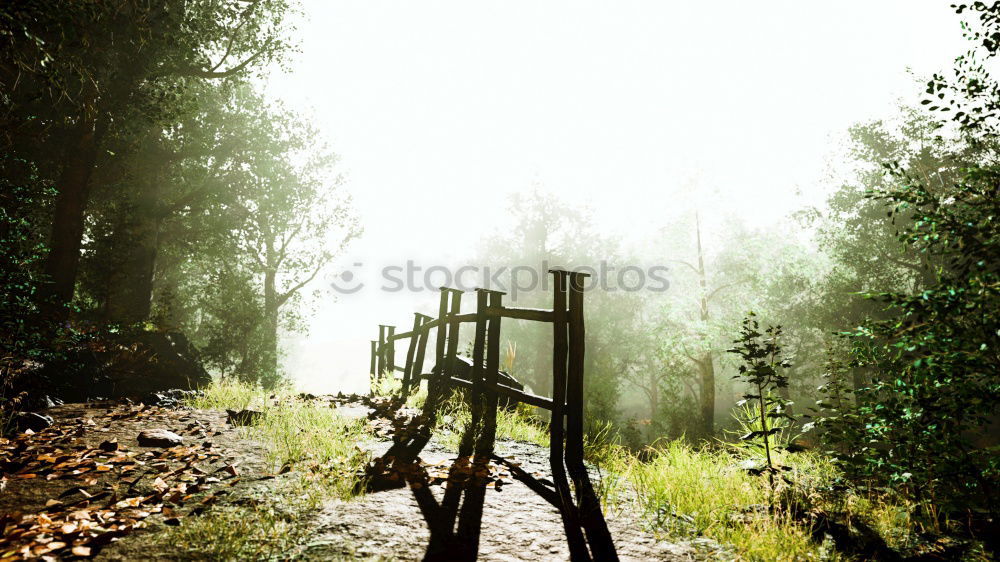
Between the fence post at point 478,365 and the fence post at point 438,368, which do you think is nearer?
the fence post at point 478,365

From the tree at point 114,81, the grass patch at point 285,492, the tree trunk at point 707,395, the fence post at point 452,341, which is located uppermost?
the tree at point 114,81

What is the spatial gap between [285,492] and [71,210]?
11.2 metres

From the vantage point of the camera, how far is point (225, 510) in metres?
3.13

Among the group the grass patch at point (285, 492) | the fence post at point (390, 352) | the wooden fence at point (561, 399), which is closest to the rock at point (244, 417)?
the grass patch at point (285, 492)

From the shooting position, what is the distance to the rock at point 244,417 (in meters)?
5.78

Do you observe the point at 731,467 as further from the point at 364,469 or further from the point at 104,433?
the point at 104,433

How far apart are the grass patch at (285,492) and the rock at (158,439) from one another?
0.78 metres

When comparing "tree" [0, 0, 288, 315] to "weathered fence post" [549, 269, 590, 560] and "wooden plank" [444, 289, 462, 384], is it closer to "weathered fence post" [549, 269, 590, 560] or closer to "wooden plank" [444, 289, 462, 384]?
"wooden plank" [444, 289, 462, 384]

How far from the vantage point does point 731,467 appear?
15.2 ft

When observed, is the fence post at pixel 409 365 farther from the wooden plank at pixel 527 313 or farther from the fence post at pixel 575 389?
the fence post at pixel 575 389

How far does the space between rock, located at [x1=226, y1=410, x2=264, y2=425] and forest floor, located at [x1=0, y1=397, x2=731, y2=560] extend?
1111 millimetres

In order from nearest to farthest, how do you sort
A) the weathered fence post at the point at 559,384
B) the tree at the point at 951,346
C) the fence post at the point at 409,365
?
the tree at the point at 951,346 → the weathered fence post at the point at 559,384 → the fence post at the point at 409,365

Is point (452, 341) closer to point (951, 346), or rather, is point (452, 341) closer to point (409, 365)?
point (409, 365)

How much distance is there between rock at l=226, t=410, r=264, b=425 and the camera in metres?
5.78
